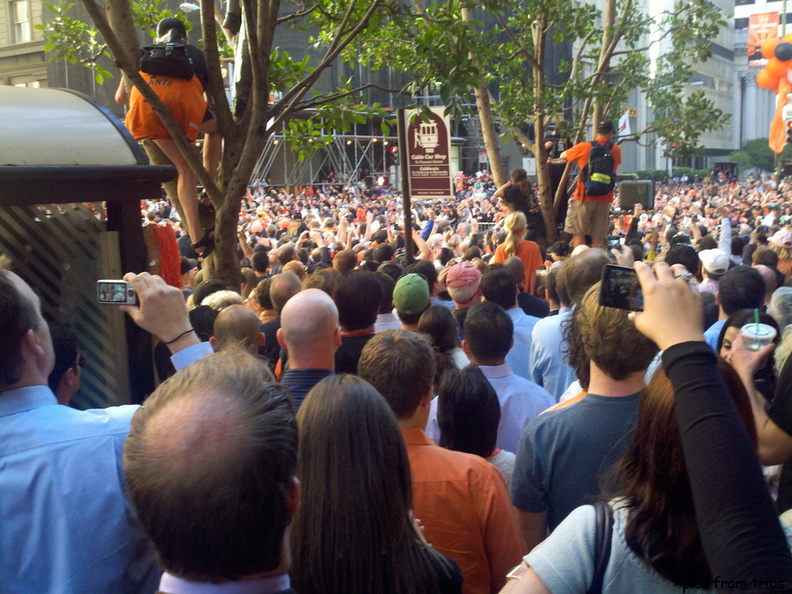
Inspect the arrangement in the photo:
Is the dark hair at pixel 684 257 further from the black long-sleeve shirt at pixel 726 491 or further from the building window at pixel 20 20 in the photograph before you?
the building window at pixel 20 20

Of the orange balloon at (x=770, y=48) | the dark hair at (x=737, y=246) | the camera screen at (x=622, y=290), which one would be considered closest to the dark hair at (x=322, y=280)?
the camera screen at (x=622, y=290)

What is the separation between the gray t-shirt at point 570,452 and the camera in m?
2.62

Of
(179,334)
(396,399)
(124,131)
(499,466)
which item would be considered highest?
(124,131)

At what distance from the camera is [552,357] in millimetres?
4469

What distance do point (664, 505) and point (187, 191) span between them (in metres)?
4.69

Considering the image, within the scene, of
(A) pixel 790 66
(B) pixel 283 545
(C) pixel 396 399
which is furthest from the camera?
(A) pixel 790 66

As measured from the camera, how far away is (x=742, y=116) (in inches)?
3853

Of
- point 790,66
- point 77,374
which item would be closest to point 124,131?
point 77,374

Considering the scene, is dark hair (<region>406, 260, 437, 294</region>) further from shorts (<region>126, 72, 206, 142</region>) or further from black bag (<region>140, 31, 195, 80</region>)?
black bag (<region>140, 31, 195, 80</region>)

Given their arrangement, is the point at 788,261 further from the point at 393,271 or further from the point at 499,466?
the point at 499,466

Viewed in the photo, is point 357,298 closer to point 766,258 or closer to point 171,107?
point 171,107

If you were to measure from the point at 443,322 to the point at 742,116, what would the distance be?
104502mm

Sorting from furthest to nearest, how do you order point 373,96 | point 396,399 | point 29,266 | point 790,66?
point 373,96 → point 790,66 → point 29,266 → point 396,399

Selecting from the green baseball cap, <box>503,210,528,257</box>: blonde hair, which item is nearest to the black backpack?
<box>503,210,528,257</box>: blonde hair
